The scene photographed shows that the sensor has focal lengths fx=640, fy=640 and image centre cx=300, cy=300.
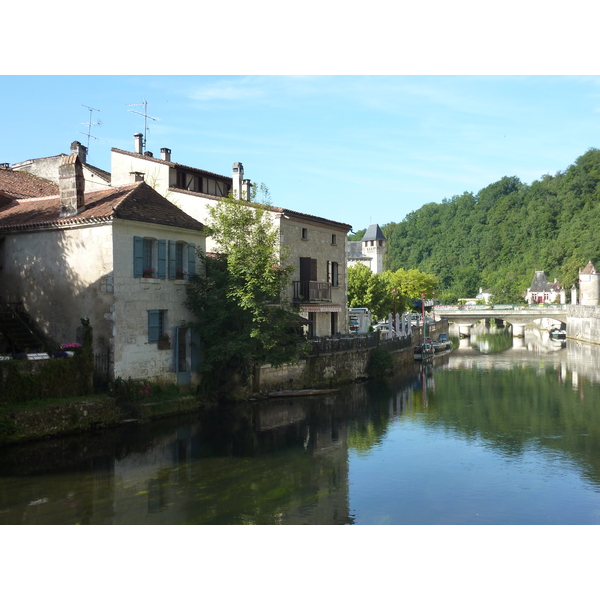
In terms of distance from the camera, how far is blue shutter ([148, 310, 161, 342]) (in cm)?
2209

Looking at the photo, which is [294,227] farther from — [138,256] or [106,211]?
[106,211]

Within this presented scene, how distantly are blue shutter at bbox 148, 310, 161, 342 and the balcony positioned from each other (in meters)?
10.6

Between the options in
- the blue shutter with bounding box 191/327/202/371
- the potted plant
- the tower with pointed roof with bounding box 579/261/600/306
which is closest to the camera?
the potted plant

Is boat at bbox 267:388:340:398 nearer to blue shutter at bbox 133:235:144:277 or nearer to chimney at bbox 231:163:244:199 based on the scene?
blue shutter at bbox 133:235:144:277

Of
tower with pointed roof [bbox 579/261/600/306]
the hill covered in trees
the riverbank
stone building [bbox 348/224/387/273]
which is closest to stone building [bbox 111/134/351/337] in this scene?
the riverbank

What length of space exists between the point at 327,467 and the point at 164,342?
28.0 feet

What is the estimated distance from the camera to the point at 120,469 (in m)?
15.9

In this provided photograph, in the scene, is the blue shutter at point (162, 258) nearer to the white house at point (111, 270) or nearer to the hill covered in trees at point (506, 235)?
the white house at point (111, 270)

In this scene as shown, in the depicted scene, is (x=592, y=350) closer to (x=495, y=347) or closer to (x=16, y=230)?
(x=495, y=347)

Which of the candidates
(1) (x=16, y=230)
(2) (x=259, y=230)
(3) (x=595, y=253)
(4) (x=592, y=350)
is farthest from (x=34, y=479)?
(3) (x=595, y=253)

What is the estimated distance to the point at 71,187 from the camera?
21.7 m

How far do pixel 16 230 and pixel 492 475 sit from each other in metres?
17.3

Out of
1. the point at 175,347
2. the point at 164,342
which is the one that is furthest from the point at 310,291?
the point at 164,342

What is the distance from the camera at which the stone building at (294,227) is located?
30.8 m
